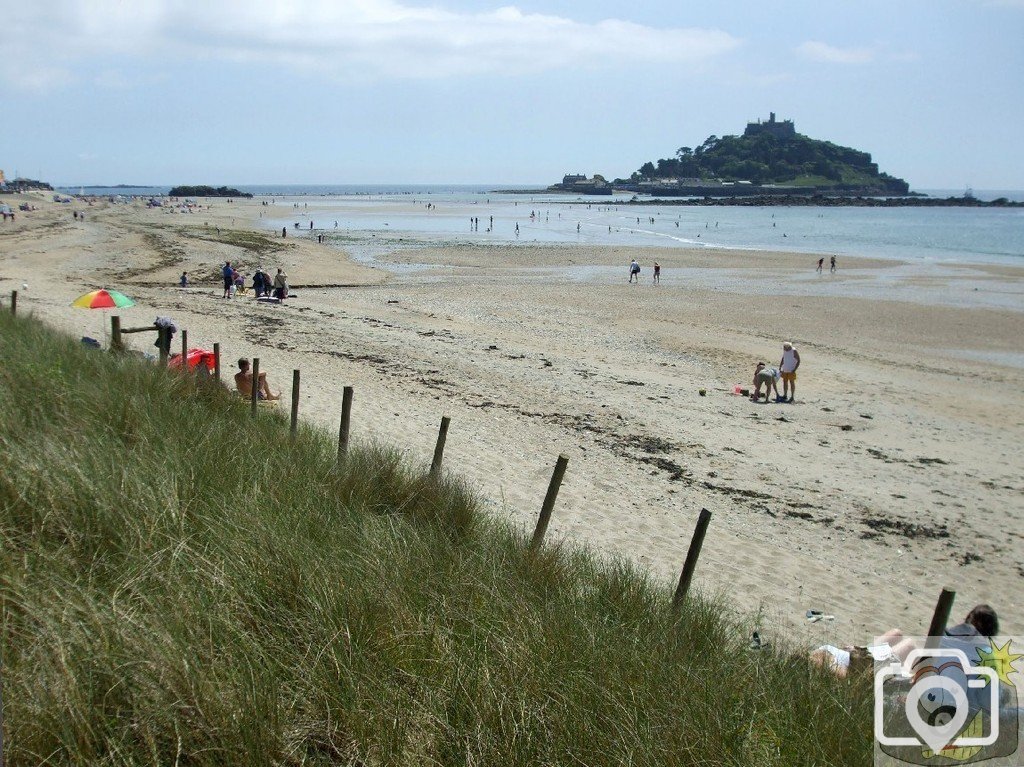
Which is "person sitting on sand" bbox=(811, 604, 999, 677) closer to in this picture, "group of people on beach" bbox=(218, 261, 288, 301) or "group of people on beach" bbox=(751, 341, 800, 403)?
"group of people on beach" bbox=(751, 341, 800, 403)

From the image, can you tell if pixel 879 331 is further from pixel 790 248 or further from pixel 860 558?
pixel 790 248

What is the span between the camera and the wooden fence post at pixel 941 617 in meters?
4.65

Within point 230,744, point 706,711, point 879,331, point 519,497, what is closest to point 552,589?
point 706,711

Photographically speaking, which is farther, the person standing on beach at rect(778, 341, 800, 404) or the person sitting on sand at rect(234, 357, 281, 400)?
the person standing on beach at rect(778, 341, 800, 404)

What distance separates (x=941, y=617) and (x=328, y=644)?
3524 mm

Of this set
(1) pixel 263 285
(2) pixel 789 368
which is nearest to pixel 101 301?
(1) pixel 263 285

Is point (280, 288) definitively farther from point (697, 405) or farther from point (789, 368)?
point (789, 368)

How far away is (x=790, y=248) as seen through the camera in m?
61.8

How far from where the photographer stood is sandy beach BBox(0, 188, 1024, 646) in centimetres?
882

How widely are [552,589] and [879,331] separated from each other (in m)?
24.2

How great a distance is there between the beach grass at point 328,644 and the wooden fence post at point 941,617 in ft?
2.33

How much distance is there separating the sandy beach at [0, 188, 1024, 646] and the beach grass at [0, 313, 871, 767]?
4.98 ft

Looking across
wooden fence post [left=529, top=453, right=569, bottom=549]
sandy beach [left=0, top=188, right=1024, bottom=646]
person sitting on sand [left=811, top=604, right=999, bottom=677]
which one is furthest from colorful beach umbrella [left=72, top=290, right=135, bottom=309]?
person sitting on sand [left=811, top=604, right=999, bottom=677]

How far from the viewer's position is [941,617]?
4.75 m
